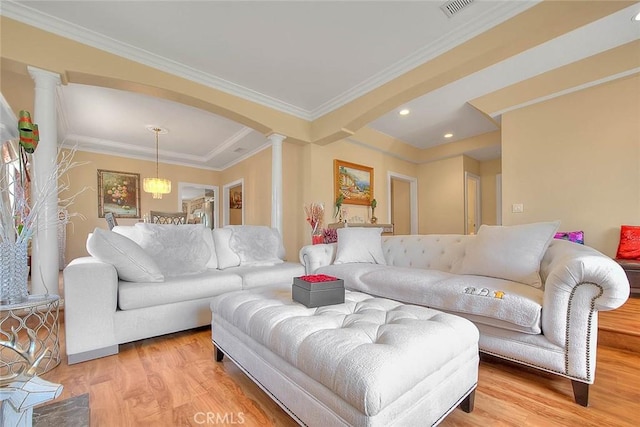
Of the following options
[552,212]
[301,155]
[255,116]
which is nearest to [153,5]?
Result: [255,116]

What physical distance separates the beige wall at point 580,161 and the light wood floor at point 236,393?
2.01 m

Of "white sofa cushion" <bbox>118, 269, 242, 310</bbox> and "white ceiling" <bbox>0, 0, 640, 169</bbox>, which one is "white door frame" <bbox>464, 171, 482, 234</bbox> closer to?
"white ceiling" <bbox>0, 0, 640, 169</bbox>

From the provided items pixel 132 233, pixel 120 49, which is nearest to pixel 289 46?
pixel 120 49

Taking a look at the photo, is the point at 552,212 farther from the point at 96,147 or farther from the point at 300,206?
the point at 96,147

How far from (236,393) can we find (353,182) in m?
3.99

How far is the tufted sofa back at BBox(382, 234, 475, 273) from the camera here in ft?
8.25

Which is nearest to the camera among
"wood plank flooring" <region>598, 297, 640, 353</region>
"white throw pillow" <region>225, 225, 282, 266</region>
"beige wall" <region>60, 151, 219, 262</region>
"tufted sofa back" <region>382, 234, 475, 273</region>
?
"wood plank flooring" <region>598, 297, 640, 353</region>

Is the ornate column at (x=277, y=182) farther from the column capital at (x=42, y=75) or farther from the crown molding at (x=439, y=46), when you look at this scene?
→ the column capital at (x=42, y=75)

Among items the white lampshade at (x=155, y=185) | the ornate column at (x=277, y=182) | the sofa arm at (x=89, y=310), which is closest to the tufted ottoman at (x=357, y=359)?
the sofa arm at (x=89, y=310)

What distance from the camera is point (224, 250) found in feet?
9.62

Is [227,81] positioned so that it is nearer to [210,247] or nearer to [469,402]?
[210,247]

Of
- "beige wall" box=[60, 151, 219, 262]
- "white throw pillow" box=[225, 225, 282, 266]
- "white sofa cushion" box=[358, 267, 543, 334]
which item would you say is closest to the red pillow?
"white sofa cushion" box=[358, 267, 543, 334]

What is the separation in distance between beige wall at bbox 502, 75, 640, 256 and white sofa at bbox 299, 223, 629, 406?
1891mm

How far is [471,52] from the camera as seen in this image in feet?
8.25
